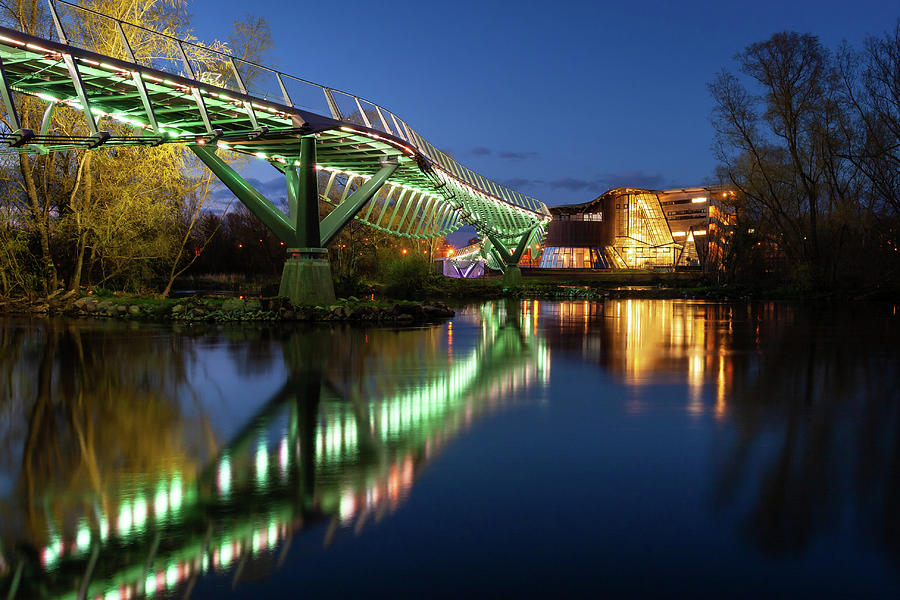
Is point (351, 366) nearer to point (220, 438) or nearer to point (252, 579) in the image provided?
point (220, 438)

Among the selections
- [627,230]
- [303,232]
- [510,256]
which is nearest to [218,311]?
[303,232]

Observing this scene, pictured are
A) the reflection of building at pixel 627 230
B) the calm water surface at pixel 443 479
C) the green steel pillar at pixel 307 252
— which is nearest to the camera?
the calm water surface at pixel 443 479

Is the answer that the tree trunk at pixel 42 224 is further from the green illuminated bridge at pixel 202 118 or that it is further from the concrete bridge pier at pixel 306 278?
the concrete bridge pier at pixel 306 278

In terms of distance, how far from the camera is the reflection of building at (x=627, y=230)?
113 m

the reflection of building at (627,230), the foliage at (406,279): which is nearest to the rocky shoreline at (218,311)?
the foliage at (406,279)

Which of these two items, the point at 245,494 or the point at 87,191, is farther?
the point at 87,191

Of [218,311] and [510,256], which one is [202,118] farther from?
[510,256]

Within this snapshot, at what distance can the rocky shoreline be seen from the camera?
22281 millimetres

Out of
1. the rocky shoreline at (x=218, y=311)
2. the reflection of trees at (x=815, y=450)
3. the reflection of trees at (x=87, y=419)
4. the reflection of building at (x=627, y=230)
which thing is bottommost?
the reflection of trees at (x=815, y=450)

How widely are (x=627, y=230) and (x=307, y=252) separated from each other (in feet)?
322

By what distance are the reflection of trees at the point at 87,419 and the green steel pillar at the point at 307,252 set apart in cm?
924

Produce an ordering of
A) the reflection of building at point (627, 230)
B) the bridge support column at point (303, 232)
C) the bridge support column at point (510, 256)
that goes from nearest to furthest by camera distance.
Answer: the bridge support column at point (303, 232)
the bridge support column at point (510, 256)
the reflection of building at point (627, 230)

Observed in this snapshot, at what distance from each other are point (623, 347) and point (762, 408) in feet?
23.9

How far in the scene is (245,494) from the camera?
18.3ft
